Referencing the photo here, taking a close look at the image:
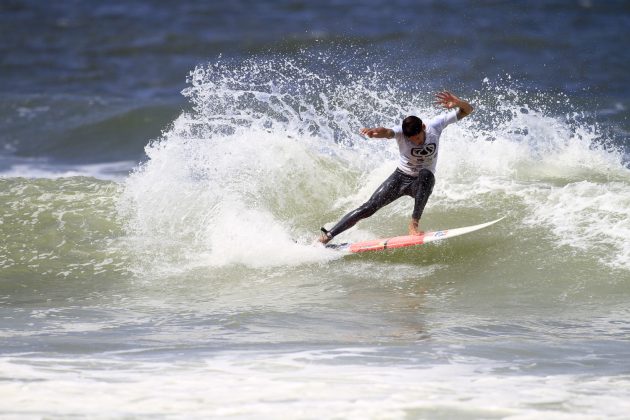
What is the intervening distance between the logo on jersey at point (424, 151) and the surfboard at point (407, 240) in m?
0.82

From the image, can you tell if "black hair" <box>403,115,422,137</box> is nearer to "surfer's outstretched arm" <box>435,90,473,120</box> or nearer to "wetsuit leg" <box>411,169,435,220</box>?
"surfer's outstretched arm" <box>435,90,473,120</box>

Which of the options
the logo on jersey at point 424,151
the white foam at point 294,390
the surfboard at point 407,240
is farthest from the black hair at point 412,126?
the white foam at point 294,390

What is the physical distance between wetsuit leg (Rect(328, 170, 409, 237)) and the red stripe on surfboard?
0.73 feet

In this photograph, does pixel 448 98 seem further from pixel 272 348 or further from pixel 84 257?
pixel 84 257

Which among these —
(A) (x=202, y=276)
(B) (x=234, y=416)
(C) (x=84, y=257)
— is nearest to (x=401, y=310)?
(A) (x=202, y=276)

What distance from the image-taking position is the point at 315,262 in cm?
997

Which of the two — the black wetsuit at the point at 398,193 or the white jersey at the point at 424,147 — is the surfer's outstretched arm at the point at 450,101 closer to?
the white jersey at the point at 424,147

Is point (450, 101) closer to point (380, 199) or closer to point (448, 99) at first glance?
point (448, 99)

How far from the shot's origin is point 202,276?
9820 mm

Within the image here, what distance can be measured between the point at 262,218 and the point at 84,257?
1998mm

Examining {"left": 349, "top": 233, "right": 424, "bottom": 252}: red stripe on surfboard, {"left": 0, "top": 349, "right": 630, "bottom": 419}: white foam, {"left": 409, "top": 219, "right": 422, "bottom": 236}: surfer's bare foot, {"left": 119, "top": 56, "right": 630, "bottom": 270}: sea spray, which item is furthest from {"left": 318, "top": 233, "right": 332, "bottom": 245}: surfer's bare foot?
{"left": 0, "top": 349, "right": 630, "bottom": 419}: white foam

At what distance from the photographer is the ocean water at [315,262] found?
18.9ft

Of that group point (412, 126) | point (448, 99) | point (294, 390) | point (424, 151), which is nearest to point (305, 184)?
point (424, 151)

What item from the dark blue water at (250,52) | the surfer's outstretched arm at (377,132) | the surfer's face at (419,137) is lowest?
the surfer's face at (419,137)
